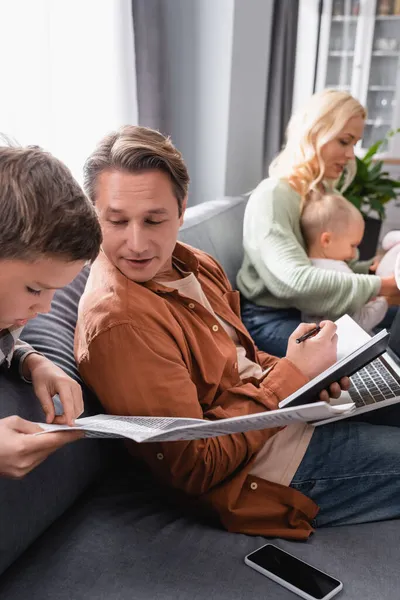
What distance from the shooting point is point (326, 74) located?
5117 mm

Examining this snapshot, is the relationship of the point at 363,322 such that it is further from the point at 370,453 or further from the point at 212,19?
the point at 212,19

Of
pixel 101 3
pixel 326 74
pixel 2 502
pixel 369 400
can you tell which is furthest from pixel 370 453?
pixel 326 74

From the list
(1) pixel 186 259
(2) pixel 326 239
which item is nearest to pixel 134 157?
(1) pixel 186 259

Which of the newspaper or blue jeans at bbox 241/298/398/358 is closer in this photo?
the newspaper

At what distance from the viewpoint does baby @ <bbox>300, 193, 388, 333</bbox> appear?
6.64 ft

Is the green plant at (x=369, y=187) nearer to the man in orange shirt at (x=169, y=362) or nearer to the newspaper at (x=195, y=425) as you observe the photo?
the man in orange shirt at (x=169, y=362)

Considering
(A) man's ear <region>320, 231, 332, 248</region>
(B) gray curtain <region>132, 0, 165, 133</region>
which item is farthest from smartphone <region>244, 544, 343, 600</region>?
(B) gray curtain <region>132, 0, 165, 133</region>

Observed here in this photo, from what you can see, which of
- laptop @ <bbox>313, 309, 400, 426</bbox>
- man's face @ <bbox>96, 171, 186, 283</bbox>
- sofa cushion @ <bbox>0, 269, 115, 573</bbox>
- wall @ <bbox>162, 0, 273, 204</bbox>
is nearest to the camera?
sofa cushion @ <bbox>0, 269, 115, 573</bbox>

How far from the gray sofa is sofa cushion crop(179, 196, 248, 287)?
78 cm

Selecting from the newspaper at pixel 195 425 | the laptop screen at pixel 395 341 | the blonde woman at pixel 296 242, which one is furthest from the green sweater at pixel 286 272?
the newspaper at pixel 195 425

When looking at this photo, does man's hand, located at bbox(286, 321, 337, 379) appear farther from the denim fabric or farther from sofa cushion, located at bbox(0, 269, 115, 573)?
the denim fabric

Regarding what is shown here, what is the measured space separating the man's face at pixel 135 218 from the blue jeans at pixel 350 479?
0.50 meters

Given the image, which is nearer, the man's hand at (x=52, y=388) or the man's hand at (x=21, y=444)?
the man's hand at (x=21, y=444)

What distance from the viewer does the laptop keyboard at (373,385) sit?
1.29 metres
